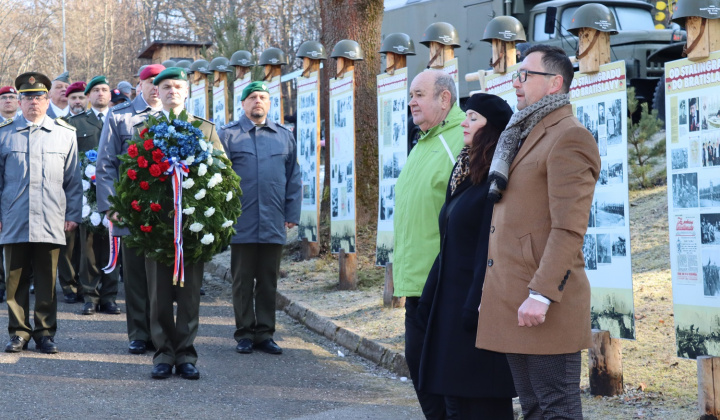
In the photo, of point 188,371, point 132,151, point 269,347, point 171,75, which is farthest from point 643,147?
point 132,151

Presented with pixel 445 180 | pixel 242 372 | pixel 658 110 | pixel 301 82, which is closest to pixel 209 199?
pixel 242 372

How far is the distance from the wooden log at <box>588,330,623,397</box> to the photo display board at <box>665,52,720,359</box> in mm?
586

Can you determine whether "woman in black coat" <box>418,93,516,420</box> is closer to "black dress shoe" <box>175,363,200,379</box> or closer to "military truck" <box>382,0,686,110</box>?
"black dress shoe" <box>175,363,200,379</box>

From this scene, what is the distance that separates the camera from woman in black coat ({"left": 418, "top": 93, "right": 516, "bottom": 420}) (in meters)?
4.23

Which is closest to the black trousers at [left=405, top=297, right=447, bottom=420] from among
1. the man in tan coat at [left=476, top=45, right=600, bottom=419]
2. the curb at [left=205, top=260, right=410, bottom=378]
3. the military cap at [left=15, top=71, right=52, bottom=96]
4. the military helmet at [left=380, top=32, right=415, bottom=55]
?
the man in tan coat at [left=476, top=45, right=600, bottom=419]

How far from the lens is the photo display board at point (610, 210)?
5836 millimetres

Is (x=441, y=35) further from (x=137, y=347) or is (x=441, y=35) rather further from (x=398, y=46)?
(x=137, y=347)

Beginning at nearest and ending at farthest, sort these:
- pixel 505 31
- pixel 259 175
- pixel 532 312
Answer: pixel 532 312 → pixel 505 31 → pixel 259 175

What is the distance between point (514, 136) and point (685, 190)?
1.88 m

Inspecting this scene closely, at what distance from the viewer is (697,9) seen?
5285mm

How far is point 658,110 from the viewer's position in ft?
42.4

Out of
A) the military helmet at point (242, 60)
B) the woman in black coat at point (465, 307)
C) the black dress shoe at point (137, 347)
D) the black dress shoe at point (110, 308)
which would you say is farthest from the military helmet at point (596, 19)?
the military helmet at point (242, 60)

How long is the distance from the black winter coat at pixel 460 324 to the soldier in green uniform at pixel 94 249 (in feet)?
19.8

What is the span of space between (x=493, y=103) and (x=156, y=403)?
127 inches
